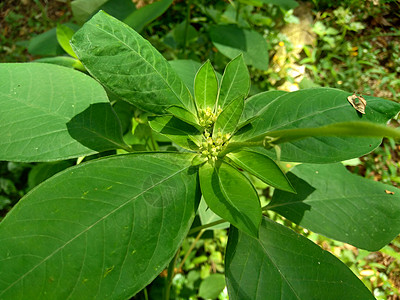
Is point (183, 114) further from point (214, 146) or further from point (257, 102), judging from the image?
point (257, 102)

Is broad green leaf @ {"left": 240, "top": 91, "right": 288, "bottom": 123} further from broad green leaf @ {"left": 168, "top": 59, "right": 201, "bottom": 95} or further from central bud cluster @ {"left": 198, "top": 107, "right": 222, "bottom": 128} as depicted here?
broad green leaf @ {"left": 168, "top": 59, "right": 201, "bottom": 95}

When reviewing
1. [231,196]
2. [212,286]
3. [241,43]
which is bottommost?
[212,286]

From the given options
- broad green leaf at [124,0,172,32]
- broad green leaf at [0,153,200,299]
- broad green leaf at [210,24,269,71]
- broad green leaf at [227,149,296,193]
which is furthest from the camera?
broad green leaf at [210,24,269,71]

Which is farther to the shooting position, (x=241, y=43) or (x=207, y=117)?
(x=241, y=43)

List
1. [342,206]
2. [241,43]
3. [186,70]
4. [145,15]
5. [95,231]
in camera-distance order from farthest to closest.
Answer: [241,43]
[145,15]
[186,70]
[342,206]
[95,231]

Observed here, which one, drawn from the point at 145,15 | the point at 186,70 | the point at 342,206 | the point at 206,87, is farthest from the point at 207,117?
the point at 145,15

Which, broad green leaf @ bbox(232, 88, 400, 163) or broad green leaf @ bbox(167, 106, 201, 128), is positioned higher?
broad green leaf @ bbox(167, 106, 201, 128)

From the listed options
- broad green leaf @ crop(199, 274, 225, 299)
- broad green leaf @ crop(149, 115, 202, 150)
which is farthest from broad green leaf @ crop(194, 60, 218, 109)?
broad green leaf @ crop(199, 274, 225, 299)

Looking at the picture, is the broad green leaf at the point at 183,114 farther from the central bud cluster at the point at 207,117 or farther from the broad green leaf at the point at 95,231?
the broad green leaf at the point at 95,231
